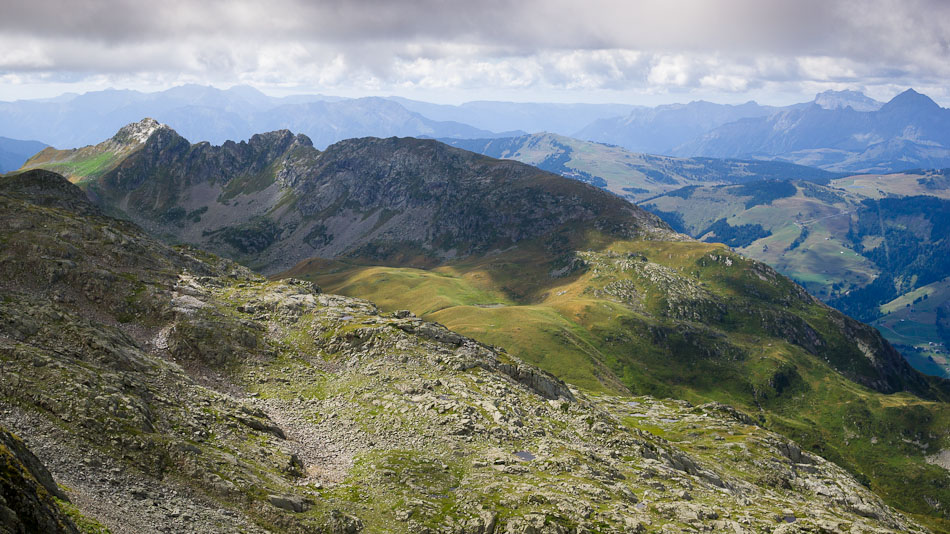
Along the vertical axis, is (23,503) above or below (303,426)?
above

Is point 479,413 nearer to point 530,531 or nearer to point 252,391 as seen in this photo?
point 530,531

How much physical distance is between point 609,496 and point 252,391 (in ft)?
149

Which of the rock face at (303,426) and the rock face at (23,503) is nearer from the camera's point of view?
the rock face at (23,503)

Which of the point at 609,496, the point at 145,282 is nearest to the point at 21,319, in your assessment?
the point at 145,282

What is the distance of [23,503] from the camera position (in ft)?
88.0

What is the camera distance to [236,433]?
52969 mm

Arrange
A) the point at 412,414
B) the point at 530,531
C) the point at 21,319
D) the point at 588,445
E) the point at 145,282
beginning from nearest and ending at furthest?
the point at 530,531 → the point at 21,319 → the point at 412,414 → the point at 588,445 → the point at 145,282

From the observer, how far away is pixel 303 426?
62469 mm

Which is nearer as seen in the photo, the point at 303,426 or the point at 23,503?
the point at 23,503

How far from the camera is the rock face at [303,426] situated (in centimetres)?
4219

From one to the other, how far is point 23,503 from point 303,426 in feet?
119

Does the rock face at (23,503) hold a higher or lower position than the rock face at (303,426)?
higher

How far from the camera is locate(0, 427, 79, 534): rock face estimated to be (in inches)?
1021

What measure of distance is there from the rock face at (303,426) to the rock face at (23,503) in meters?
5.13
